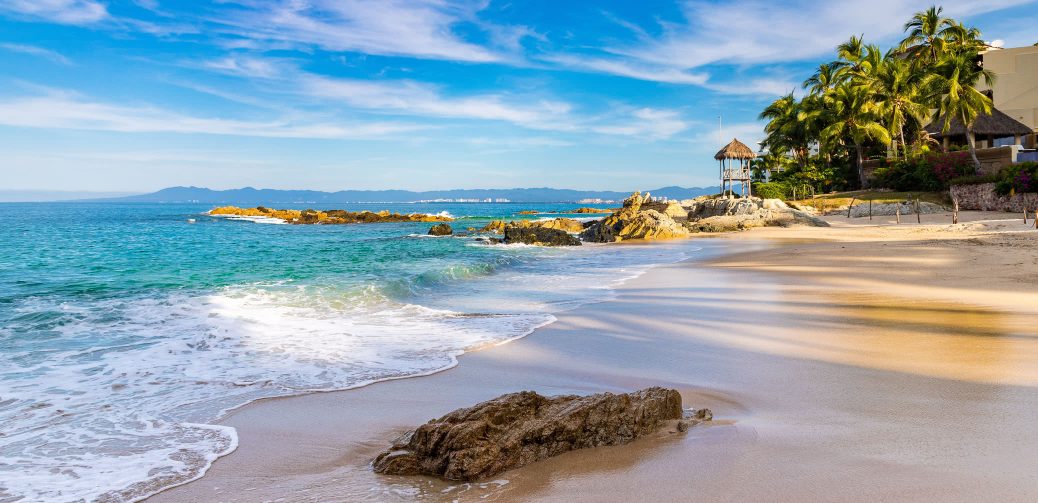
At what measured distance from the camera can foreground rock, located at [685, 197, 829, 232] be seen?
32.6 meters

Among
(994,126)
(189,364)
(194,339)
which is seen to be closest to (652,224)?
(194,339)

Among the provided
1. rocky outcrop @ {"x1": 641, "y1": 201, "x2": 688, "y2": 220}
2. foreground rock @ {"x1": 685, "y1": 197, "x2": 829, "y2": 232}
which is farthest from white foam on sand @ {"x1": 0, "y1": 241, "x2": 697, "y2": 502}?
rocky outcrop @ {"x1": 641, "y1": 201, "x2": 688, "y2": 220}

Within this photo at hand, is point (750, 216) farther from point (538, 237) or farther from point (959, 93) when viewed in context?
point (538, 237)

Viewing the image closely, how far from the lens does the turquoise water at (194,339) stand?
437cm

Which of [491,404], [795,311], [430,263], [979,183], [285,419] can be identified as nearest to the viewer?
[491,404]

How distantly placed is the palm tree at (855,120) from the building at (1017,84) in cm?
911

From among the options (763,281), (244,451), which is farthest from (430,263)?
(244,451)

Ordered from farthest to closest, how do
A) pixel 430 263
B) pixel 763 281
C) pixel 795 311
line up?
pixel 430 263 < pixel 763 281 < pixel 795 311

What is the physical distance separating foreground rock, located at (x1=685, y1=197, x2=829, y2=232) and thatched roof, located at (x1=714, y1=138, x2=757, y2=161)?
4164 millimetres

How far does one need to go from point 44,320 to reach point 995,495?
38.4 feet

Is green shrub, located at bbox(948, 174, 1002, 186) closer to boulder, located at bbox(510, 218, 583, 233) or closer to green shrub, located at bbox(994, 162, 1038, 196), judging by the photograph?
green shrub, located at bbox(994, 162, 1038, 196)

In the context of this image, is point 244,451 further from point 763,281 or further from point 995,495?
point 763,281

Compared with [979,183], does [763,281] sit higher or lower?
lower

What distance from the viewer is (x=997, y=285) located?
10.1m
